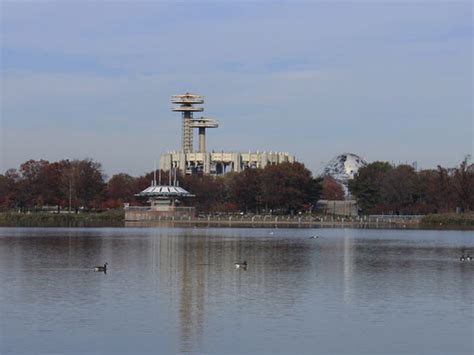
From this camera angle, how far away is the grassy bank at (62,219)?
11312cm

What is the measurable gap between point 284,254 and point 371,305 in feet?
75.1

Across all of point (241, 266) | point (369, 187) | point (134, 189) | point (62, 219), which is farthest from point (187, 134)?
point (241, 266)

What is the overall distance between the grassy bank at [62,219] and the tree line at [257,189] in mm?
5239

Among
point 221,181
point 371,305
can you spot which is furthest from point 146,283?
point 221,181

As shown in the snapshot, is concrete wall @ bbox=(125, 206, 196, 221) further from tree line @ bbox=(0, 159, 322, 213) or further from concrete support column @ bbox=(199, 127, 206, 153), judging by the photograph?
concrete support column @ bbox=(199, 127, 206, 153)

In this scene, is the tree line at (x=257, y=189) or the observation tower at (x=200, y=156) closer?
the tree line at (x=257, y=189)

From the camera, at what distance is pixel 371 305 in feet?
96.8

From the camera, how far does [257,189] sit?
12888cm

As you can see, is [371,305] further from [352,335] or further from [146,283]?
[146,283]

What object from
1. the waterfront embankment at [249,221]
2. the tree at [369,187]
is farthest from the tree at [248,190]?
the tree at [369,187]

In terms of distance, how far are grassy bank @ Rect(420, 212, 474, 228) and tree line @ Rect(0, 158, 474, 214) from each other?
4.75 meters

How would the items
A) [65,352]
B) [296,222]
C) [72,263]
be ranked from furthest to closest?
[296,222]
[72,263]
[65,352]

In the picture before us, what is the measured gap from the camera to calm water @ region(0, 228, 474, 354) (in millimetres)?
22781

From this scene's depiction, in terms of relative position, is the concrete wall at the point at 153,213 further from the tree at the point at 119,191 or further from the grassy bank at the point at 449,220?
the grassy bank at the point at 449,220
